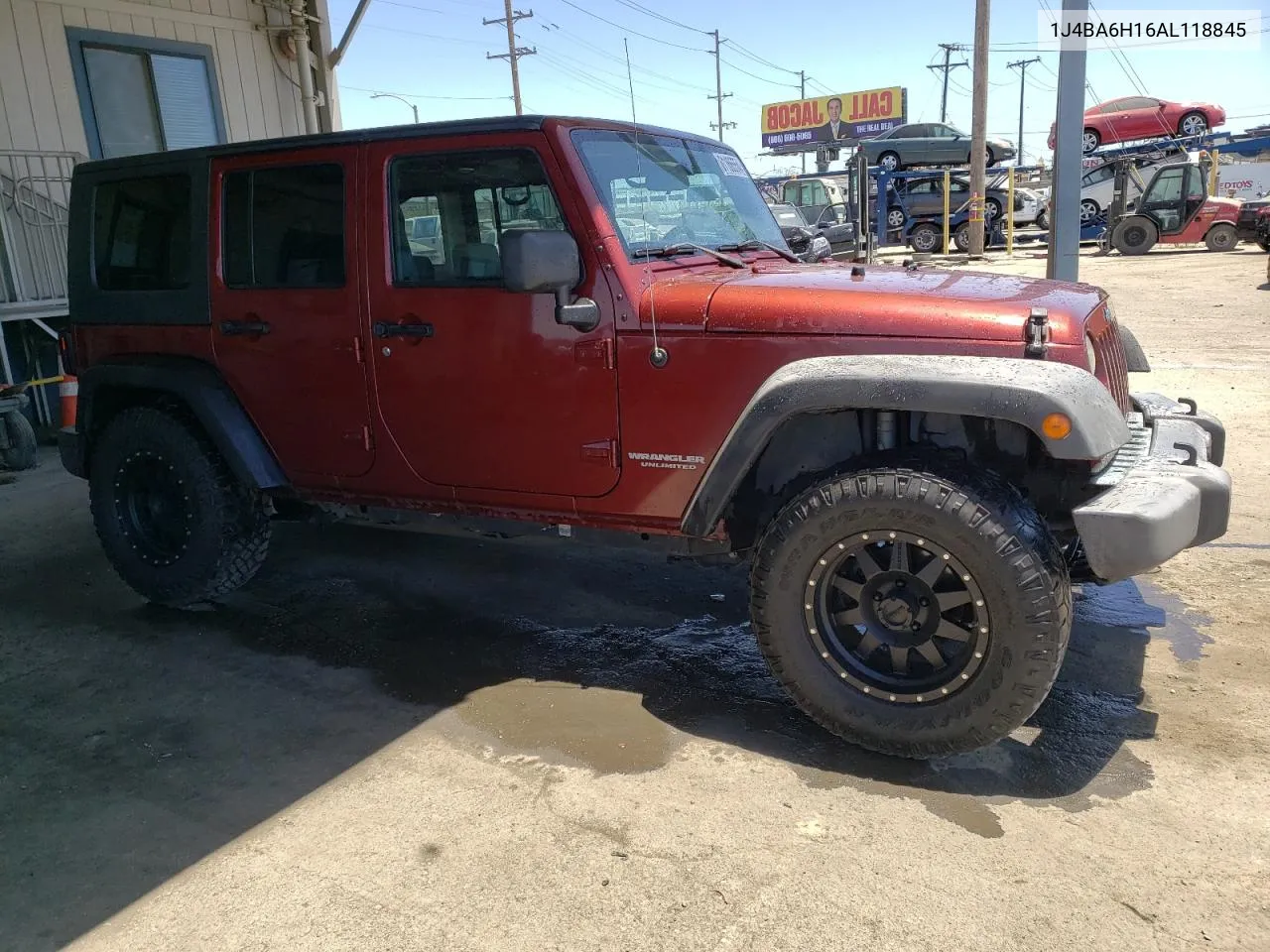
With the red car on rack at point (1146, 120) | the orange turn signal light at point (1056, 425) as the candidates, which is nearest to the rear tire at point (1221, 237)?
the red car on rack at point (1146, 120)

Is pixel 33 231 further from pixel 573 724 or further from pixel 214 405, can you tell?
pixel 573 724

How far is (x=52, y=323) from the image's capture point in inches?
332

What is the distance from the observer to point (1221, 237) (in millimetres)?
20781

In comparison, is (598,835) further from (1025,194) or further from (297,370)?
(1025,194)

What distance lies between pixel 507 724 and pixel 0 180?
7.02 metres

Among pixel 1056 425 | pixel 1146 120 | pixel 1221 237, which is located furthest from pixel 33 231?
pixel 1146 120

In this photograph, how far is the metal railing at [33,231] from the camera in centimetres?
765

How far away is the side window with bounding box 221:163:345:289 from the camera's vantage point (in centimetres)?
380

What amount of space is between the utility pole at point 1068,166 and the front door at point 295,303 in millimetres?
4595


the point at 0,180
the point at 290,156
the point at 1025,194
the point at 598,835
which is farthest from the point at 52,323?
the point at 1025,194

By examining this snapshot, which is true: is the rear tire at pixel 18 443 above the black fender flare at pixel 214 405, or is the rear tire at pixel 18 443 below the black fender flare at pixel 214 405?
below

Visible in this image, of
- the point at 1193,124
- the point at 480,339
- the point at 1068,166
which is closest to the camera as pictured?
the point at 480,339

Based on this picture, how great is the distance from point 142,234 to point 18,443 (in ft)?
12.8

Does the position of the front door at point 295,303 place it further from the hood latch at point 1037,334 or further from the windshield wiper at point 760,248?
the hood latch at point 1037,334
